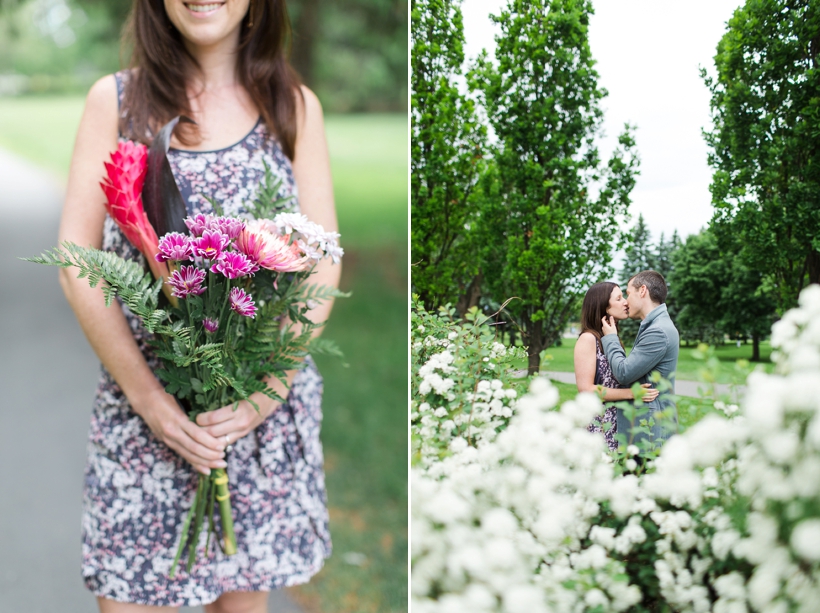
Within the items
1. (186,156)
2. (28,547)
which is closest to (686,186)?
(186,156)

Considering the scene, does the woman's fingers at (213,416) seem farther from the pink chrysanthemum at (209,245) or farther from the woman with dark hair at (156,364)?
the pink chrysanthemum at (209,245)

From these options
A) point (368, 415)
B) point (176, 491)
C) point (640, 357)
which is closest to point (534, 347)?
point (640, 357)

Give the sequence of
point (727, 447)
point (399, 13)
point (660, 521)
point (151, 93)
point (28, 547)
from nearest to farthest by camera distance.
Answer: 1. point (727, 447)
2. point (660, 521)
3. point (151, 93)
4. point (28, 547)
5. point (399, 13)

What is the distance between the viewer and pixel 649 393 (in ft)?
4.50

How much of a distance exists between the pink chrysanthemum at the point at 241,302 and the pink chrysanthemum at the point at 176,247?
0.37 feet

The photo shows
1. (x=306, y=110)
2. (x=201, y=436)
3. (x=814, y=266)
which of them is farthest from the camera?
(x=306, y=110)

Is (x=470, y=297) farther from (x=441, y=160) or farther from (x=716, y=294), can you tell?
(x=716, y=294)

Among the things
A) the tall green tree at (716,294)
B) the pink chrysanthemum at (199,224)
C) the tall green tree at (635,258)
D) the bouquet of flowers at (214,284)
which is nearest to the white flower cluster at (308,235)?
the bouquet of flowers at (214,284)

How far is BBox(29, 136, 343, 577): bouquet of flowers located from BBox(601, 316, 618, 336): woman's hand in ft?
1.93

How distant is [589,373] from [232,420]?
0.84m

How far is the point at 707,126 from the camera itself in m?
1.39

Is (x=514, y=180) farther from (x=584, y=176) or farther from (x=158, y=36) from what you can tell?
(x=158, y=36)

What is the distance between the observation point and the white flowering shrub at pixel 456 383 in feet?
5.13

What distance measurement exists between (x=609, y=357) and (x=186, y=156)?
114 centimetres
